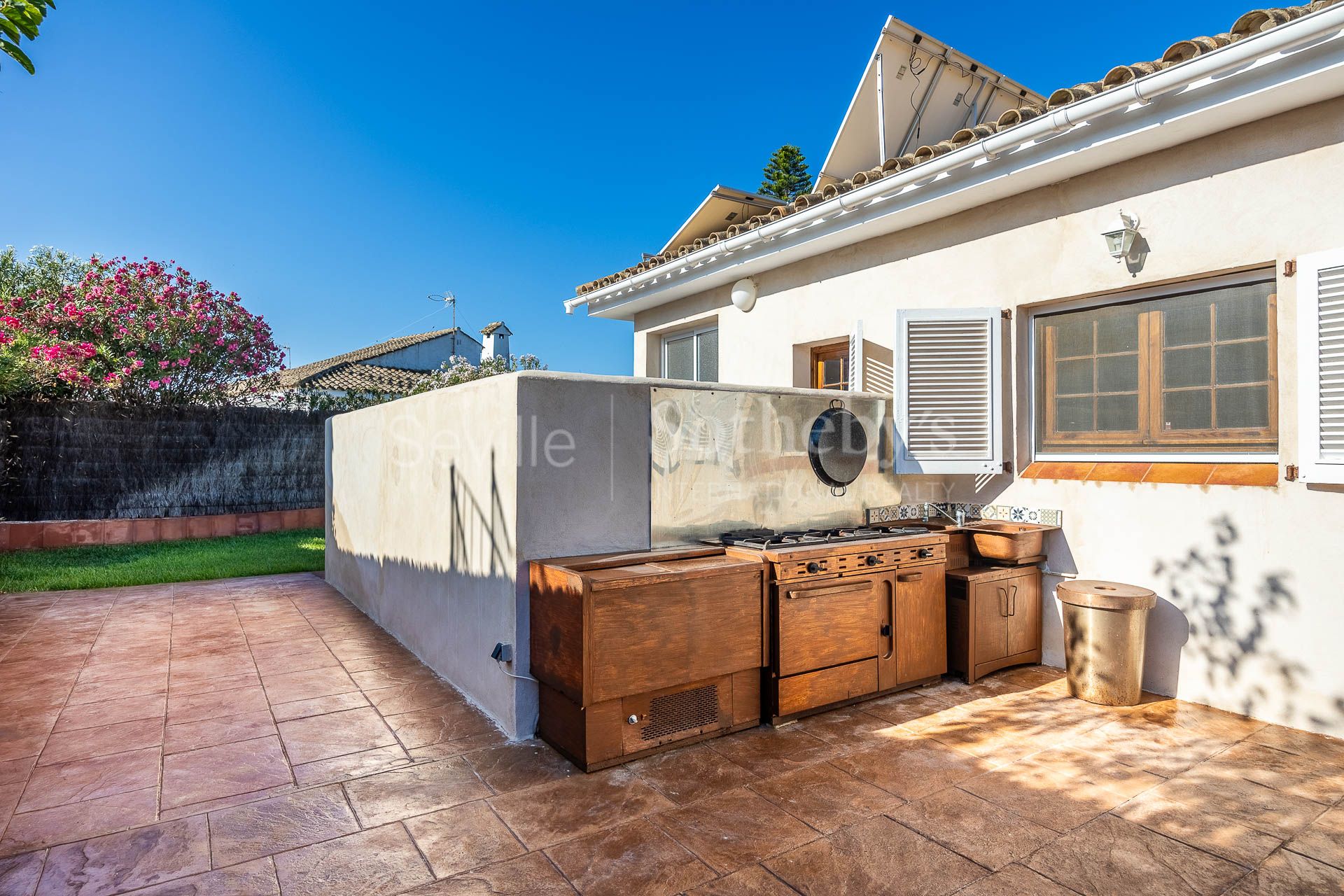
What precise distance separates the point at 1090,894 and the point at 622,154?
59.0 feet

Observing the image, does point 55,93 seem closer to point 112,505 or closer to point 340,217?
point 112,505

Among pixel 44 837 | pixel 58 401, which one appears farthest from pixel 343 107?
pixel 44 837

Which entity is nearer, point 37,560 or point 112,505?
point 37,560

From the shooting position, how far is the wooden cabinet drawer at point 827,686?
156 inches

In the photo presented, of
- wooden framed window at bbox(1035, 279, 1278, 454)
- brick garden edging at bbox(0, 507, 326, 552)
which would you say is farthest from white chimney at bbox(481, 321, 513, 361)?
wooden framed window at bbox(1035, 279, 1278, 454)

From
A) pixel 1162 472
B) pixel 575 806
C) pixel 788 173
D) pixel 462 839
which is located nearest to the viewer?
pixel 462 839

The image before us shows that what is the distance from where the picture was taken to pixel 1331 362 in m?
3.73

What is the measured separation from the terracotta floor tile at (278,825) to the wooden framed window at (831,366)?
5.31 meters

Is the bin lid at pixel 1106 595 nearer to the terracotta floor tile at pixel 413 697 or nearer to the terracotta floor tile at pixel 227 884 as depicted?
the terracotta floor tile at pixel 413 697

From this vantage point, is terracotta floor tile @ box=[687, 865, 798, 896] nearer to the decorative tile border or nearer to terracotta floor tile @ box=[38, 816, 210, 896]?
terracotta floor tile @ box=[38, 816, 210, 896]

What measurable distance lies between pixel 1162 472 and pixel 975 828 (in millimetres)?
2947

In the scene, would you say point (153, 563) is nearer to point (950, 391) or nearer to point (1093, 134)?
point (950, 391)

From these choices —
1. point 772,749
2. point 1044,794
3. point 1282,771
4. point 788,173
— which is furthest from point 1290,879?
point 788,173

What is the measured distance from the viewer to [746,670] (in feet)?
12.7
